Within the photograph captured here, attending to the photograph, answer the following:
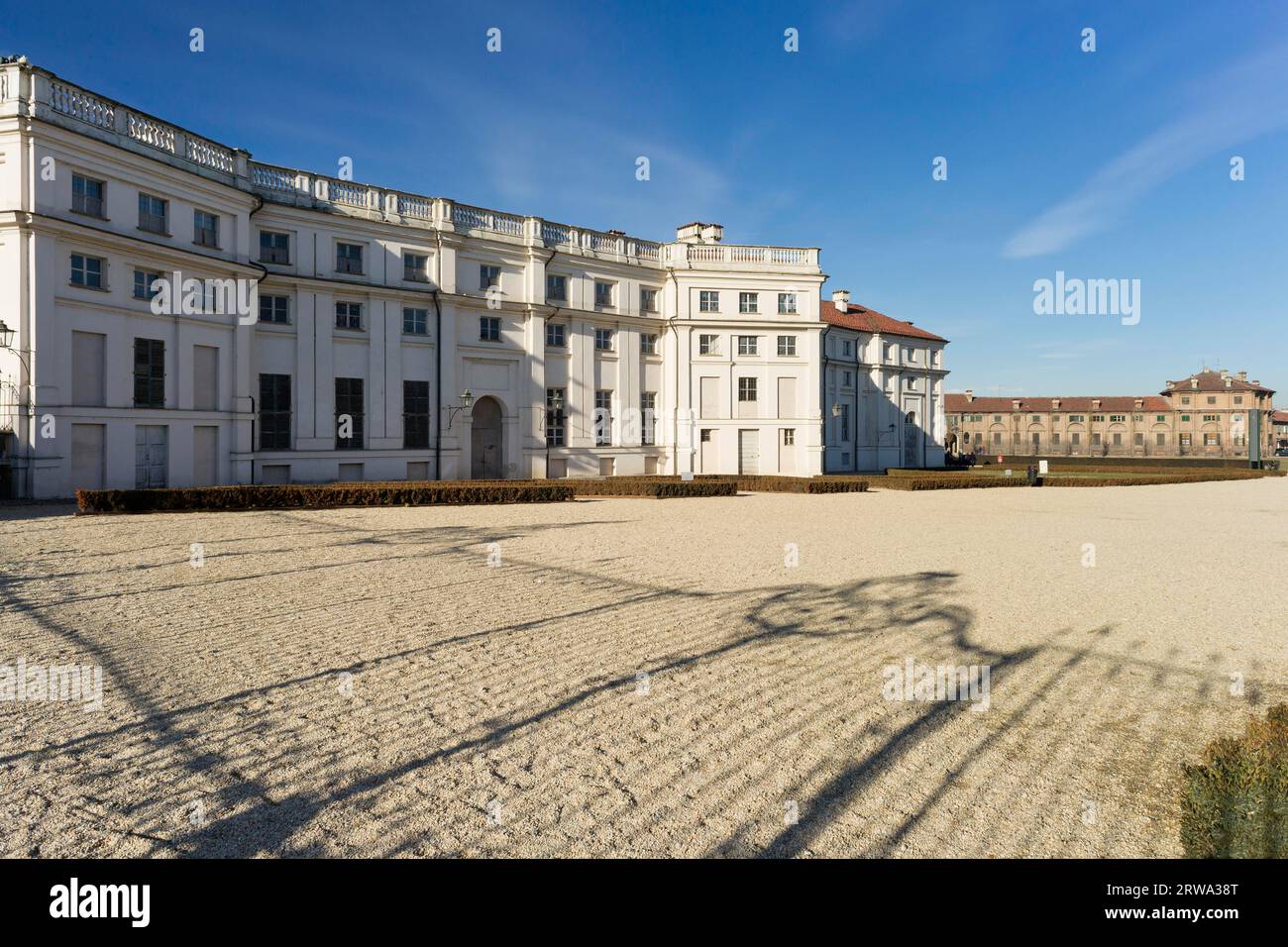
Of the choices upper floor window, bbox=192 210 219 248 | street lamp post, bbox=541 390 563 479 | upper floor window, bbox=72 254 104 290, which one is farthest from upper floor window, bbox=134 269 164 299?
street lamp post, bbox=541 390 563 479

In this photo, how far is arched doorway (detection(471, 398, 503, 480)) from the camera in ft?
120

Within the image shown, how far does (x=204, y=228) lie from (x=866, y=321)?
4912 cm

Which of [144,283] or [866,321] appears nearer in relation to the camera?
[144,283]

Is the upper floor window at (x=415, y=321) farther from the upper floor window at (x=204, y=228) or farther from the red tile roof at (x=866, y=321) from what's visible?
the red tile roof at (x=866, y=321)

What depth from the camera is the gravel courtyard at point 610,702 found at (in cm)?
421

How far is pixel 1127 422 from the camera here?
106 m

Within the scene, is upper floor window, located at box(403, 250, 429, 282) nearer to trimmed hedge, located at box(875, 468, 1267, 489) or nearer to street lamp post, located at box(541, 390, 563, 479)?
street lamp post, located at box(541, 390, 563, 479)

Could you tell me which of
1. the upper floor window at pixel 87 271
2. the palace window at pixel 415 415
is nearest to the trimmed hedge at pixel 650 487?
the palace window at pixel 415 415

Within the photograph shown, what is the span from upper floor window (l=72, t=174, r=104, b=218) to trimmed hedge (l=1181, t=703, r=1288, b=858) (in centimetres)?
2981

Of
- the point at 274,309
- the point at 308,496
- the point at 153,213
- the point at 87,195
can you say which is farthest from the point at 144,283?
the point at 308,496

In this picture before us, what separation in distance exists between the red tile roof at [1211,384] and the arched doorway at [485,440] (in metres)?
108

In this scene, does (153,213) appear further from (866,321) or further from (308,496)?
(866,321)

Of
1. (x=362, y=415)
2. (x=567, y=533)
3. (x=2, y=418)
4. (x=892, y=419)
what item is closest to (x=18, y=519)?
(x=2, y=418)
